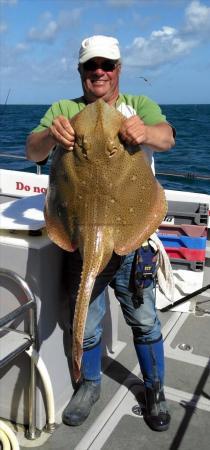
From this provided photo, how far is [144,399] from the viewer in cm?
323

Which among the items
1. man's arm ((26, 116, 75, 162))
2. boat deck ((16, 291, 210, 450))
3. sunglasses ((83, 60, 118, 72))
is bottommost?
boat deck ((16, 291, 210, 450))

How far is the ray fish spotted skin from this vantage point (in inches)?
82.5

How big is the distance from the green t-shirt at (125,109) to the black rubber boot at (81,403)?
1776 millimetres

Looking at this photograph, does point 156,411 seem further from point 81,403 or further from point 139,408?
point 81,403

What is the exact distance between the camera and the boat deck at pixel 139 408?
283cm

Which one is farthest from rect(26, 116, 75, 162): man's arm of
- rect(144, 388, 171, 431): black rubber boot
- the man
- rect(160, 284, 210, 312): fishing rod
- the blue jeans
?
rect(160, 284, 210, 312): fishing rod

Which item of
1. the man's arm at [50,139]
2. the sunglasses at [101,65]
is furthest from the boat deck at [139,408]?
the sunglasses at [101,65]

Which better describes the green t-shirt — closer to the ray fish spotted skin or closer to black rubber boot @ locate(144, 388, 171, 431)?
the ray fish spotted skin

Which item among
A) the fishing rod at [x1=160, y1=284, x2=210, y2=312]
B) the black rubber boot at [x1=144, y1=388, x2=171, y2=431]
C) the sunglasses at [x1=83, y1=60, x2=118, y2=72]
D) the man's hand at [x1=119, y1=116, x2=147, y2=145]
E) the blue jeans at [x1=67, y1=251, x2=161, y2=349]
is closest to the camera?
the man's hand at [x1=119, y1=116, x2=147, y2=145]

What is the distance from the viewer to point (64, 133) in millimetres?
2111

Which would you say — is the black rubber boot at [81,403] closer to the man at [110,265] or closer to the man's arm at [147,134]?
the man at [110,265]

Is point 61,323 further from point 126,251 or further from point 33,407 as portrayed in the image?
point 126,251

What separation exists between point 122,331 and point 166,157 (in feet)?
56.6

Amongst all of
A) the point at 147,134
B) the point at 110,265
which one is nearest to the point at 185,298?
the point at 110,265
